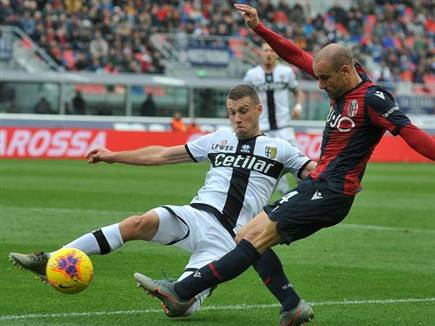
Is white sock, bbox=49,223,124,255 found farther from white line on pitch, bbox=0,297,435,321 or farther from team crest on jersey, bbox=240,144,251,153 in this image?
team crest on jersey, bbox=240,144,251,153

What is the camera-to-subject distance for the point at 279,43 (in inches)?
306

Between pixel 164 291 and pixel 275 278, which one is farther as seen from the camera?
pixel 275 278

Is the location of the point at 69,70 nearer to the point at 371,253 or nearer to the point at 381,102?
the point at 371,253

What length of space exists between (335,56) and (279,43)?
3.90ft

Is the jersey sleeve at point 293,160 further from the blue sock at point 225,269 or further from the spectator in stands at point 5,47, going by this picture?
the spectator in stands at point 5,47

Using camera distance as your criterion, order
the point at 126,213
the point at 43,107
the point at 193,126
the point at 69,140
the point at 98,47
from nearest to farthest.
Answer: the point at 126,213
the point at 69,140
the point at 193,126
the point at 43,107
the point at 98,47

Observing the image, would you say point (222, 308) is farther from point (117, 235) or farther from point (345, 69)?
point (345, 69)

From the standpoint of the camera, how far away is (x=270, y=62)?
1612 cm

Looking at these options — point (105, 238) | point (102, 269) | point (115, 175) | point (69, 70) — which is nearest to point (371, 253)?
point (102, 269)

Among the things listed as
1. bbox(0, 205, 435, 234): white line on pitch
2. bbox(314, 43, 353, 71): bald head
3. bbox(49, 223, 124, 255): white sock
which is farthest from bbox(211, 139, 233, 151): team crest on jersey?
bbox(0, 205, 435, 234): white line on pitch

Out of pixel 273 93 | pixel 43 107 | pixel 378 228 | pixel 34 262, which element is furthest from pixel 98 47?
pixel 34 262

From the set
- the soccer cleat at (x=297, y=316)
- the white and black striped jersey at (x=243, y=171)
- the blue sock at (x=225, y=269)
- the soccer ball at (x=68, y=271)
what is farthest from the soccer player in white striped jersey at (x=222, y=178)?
the soccer cleat at (x=297, y=316)

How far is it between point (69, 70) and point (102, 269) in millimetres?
27142

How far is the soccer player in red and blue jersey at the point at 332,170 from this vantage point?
6598mm
